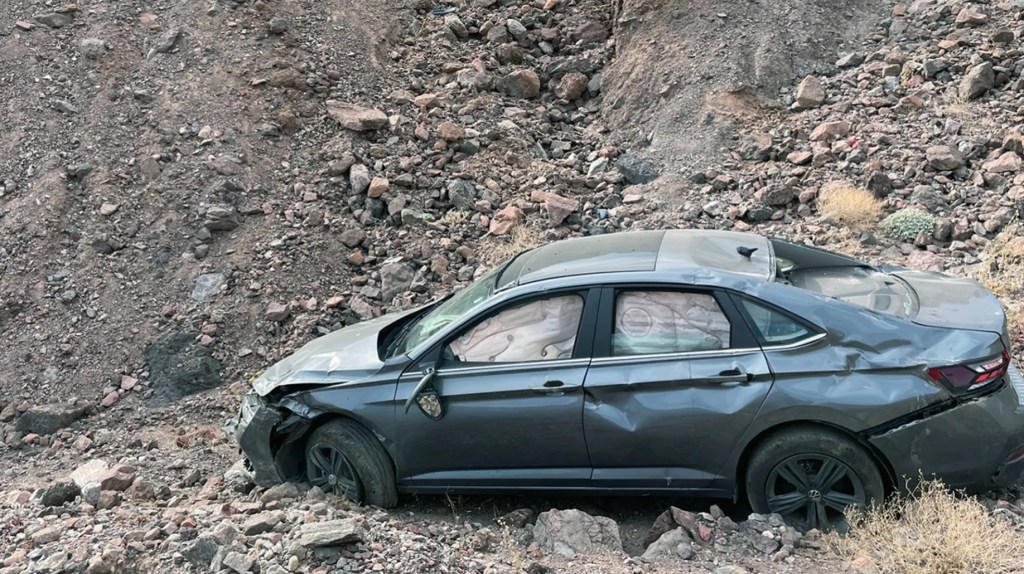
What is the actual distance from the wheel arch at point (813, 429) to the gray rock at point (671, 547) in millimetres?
425

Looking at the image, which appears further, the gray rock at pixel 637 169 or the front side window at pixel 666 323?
the gray rock at pixel 637 169

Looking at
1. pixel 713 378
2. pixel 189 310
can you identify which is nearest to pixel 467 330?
pixel 713 378

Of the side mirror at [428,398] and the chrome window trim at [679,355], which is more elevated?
the chrome window trim at [679,355]

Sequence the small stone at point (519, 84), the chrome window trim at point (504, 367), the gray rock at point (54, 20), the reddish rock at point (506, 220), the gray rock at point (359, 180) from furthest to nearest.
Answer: the gray rock at point (54, 20) < the small stone at point (519, 84) < the gray rock at point (359, 180) < the reddish rock at point (506, 220) < the chrome window trim at point (504, 367)

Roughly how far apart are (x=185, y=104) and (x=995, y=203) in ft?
30.1

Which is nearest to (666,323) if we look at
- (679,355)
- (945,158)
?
(679,355)

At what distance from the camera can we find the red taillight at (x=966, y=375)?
14.7 feet

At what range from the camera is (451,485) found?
209 inches

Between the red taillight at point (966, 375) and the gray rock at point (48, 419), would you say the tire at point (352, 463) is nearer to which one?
the red taillight at point (966, 375)

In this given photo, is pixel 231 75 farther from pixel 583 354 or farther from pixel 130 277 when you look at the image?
pixel 583 354

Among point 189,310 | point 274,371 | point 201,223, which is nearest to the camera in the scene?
point 274,371

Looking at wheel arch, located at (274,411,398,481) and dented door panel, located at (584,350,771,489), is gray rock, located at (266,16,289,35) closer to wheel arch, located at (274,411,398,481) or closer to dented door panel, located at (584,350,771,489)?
wheel arch, located at (274,411,398,481)

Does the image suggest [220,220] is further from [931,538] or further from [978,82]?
[978,82]

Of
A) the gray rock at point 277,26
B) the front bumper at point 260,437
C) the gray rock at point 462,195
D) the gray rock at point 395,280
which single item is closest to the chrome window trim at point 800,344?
the front bumper at point 260,437
